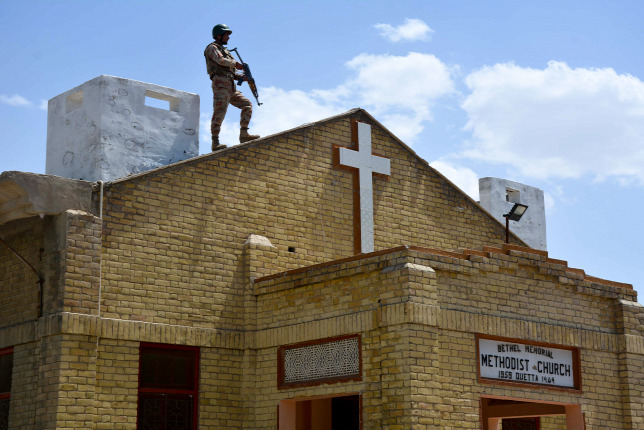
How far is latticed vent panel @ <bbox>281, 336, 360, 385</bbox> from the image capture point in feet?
49.5

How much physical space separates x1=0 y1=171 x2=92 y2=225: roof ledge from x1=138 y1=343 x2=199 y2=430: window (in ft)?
8.78

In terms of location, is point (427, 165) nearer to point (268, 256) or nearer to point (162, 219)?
point (268, 256)

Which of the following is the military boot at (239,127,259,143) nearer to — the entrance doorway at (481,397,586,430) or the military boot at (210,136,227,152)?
the military boot at (210,136,227,152)

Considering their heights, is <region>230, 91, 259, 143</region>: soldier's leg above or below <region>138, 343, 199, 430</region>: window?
above

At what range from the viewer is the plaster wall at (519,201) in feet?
80.1

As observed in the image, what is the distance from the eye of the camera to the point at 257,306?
17.1 metres

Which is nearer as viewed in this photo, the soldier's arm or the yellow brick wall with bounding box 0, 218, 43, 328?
the yellow brick wall with bounding box 0, 218, 43, 328

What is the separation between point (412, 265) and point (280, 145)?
16.2 ft

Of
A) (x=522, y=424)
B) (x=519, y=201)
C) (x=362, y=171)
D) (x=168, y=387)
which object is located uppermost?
(x=519, y=201)

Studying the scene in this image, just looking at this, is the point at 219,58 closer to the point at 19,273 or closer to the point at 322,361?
the point at 19,273

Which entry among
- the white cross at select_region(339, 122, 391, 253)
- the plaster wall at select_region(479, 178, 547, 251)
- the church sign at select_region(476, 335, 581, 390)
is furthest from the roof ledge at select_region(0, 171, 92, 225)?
the plaster wall at select_region(479, 178, 547, 251)

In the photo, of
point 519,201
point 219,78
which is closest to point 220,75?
point 219,78

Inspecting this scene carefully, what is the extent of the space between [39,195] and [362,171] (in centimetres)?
676

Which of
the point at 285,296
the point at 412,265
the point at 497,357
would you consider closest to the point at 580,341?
the point at 497,357
